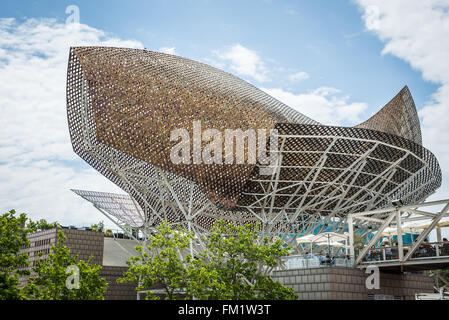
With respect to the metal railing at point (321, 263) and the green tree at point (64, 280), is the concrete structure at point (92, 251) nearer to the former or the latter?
the green tree at point (64, 280)

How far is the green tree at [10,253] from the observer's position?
21.5 meters

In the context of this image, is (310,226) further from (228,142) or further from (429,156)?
(228,142)

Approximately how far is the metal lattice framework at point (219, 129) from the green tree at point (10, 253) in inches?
494

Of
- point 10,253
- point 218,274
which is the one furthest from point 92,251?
point 218,274

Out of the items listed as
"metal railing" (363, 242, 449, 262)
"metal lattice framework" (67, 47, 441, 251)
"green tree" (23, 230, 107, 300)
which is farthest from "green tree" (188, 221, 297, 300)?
"metal lattice framework" (67, 47, 441, 251)

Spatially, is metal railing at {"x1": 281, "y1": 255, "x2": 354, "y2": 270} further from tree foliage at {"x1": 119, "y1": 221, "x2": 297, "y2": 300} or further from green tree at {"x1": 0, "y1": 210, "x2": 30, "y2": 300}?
green tree at {"x1": 0, "y1": 210, "x2": 30, "y2": 300}

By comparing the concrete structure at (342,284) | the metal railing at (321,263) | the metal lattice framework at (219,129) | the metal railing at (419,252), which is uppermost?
the metal lattice framework at (219,129)

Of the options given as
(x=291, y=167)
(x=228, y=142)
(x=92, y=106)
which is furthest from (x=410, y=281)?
(x=92, y=106)

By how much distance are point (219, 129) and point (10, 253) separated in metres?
17.5

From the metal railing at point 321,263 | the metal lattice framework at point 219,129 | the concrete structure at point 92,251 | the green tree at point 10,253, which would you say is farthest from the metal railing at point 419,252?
the concrete structure at point 92,251

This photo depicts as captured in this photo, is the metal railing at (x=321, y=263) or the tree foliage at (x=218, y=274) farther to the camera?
the metal railing at (x=321, y=263)

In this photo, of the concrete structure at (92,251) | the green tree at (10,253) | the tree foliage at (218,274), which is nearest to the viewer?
the green tree at (10,253)

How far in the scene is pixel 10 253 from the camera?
23.3 metres

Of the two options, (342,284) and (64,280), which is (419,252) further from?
(64,280)
